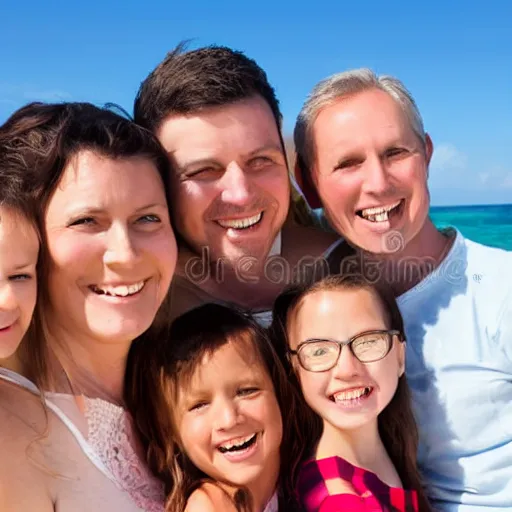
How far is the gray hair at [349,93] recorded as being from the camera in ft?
11.7

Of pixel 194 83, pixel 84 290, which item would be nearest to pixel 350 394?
pixel 84 290

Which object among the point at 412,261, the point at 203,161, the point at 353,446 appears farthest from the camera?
the point at 412,261

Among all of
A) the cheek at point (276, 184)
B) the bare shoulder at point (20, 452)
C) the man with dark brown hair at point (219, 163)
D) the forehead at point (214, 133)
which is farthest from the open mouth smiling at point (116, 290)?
the cheek at point (276, 184)

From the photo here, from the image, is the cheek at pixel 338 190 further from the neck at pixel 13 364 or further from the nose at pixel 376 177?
the neck at pixel 13 364

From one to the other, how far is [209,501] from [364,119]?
192 centimetres

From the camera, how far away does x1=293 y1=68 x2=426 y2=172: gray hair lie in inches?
140

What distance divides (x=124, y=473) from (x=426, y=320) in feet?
5.27

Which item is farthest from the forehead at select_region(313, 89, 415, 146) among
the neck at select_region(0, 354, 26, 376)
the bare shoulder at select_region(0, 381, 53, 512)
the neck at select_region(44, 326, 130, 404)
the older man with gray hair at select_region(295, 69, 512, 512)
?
the bare shoulder at select_region(0, 381, 53, 512)

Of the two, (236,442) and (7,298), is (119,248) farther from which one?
(236,442)

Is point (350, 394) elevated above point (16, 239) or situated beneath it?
situated beneath

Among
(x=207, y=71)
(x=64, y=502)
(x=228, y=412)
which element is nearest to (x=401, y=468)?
(x=228, y=412)

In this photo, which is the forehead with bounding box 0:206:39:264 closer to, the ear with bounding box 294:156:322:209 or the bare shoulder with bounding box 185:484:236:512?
the bare shoulder with bounding box 185:484:236:512

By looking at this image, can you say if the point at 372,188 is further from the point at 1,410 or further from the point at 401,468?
the point at 1,410

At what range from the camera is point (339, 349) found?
3.02 meters
